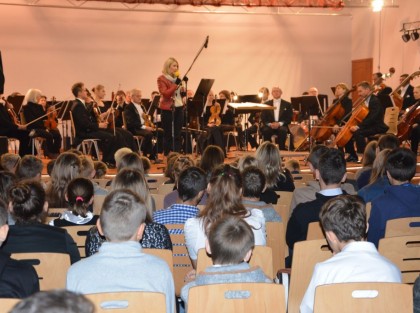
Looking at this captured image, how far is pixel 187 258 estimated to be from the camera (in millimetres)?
4320

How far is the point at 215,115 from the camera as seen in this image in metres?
13.7

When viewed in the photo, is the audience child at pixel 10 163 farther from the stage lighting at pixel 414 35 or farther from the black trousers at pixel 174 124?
the stage lighting at pixel 414 35

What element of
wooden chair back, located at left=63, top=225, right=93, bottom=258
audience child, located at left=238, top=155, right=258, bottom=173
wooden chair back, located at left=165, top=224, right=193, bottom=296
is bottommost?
wooden chair back, located at left=165, top=224, right=193, bottom=296

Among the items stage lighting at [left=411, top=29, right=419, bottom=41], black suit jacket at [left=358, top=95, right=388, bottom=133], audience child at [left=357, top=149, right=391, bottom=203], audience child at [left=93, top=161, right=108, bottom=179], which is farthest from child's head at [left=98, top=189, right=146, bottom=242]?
stage lighting at [left=411, top=29, right=419, bottom=41]

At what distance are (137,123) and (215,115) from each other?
1.80 meters

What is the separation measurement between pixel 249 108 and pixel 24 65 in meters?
6.09

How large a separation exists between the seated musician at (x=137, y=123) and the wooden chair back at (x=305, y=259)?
8.94 meters

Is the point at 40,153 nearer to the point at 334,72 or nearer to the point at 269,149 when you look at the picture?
the point at 269,149

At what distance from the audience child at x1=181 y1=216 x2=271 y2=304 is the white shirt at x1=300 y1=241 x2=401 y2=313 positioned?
230 mm

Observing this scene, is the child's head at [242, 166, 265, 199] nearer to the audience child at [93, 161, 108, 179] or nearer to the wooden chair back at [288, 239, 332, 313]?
the wooden chair back at [288, 239, 332, 313]

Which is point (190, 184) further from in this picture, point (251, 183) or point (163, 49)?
point (163, 49)

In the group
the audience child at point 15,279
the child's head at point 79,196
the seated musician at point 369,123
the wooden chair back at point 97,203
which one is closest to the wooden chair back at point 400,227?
the child's head at point 79,196

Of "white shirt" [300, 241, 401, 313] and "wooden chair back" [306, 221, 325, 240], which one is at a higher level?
"white shirt" [300, 241, 401, 313]

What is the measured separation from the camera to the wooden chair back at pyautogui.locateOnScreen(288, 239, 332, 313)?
3568 millimetres
